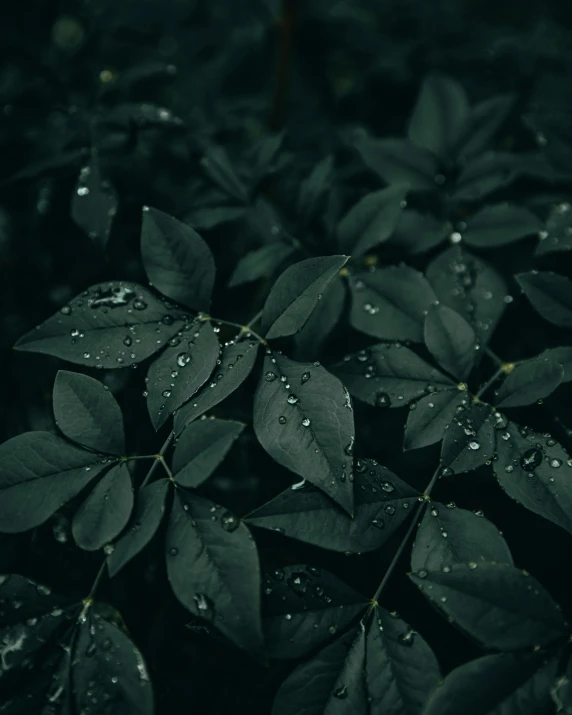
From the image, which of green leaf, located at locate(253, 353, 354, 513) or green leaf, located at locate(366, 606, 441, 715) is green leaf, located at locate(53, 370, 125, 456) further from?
green leaf, located at locate(366, 606, 441, 715)

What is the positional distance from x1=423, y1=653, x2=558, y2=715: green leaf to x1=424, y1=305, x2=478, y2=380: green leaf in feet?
1.51

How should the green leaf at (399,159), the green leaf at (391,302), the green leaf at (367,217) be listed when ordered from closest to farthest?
the green leaf at (391,302) < the green leaf at (367,217) < the green leaf at (399,159)

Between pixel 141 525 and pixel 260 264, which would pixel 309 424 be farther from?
pixel 260 264

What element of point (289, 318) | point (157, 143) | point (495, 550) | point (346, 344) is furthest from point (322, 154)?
point (495, 550)

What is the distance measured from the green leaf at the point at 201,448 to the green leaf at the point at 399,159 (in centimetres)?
81

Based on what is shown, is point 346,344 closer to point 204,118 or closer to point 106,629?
point 106,629

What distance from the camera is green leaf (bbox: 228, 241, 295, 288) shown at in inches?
46.3

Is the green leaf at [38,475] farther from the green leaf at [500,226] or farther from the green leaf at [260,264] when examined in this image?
the green leaf at [500,226]

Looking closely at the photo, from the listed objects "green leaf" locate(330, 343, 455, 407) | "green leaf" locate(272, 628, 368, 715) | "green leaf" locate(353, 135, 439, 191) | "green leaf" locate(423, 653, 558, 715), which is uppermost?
"green leaf" locate(353, 135, 439, 191)

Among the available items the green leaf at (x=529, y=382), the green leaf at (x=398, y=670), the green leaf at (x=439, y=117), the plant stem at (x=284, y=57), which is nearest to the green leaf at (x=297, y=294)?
the green leaf at (x=529, y=382)

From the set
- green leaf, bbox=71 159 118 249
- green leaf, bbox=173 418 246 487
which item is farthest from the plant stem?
green leaf, bbox=173 418 246 487

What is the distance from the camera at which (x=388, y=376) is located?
3.30 feet

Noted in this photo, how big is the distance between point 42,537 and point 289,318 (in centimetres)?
59

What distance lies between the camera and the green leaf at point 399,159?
1354 mm
